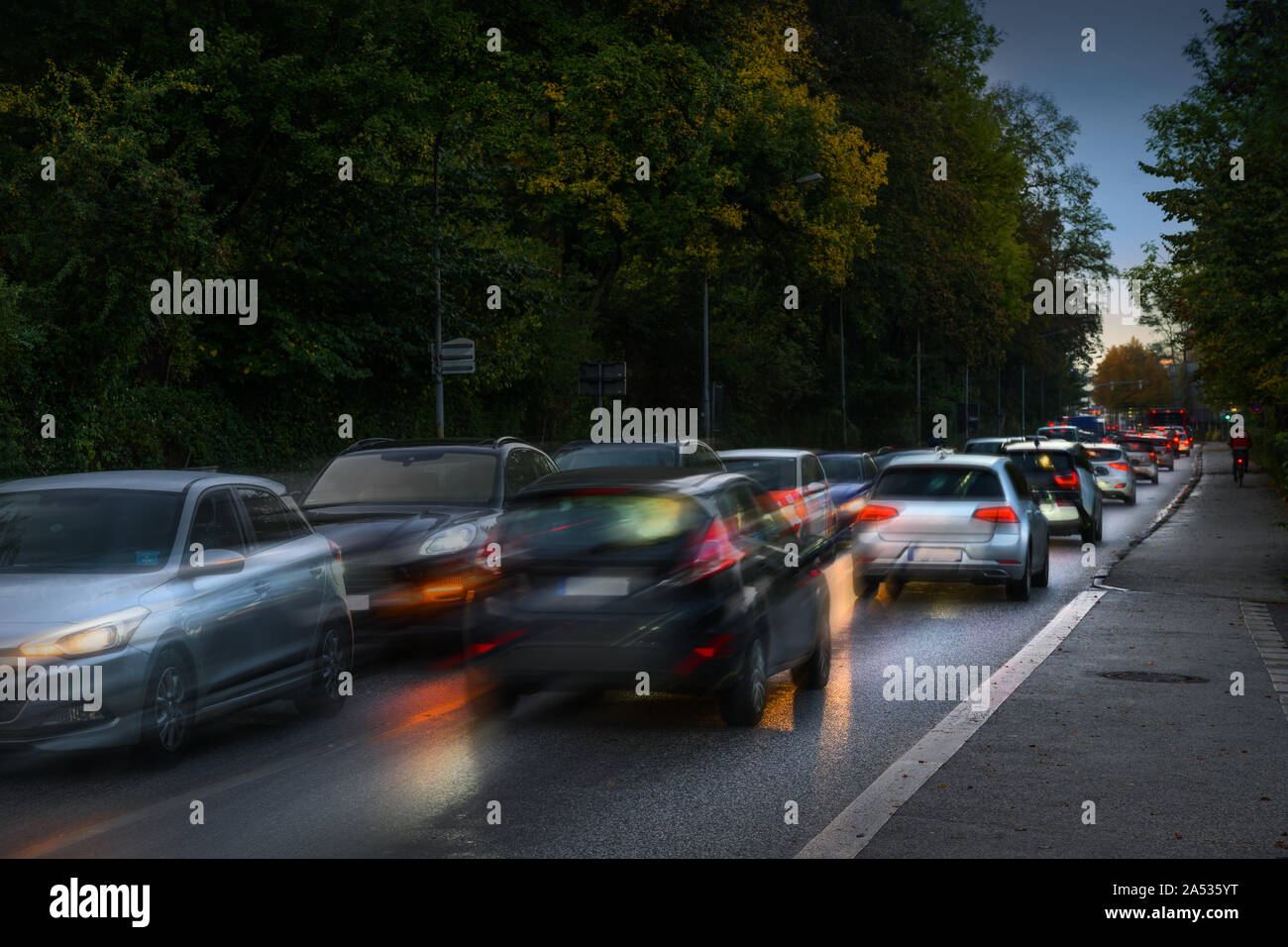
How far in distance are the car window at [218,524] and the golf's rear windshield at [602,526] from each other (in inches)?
62.0

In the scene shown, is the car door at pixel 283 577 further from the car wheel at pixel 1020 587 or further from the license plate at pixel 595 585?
the car wheel at pixel 1020 587

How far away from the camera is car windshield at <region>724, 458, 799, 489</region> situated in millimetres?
20719

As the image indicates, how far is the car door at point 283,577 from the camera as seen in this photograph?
9.16m

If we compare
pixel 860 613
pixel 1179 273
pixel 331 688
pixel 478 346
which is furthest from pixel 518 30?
pixel 331 688

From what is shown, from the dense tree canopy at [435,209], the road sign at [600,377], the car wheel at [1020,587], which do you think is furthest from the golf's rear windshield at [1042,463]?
the dense tree canopy at [435,209]

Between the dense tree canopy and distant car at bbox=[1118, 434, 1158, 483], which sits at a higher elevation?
the dense tree canopy

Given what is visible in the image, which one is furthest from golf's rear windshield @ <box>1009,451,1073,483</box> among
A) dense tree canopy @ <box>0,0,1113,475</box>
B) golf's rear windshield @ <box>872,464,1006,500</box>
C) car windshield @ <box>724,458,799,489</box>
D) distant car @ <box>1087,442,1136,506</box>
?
distant car @ <box>1087,442,1136,506</box>

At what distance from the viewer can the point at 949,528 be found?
54.5 feet

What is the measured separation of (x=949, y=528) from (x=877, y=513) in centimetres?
81

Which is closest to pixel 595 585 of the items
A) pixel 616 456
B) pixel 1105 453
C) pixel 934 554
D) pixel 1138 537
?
pixel 934 554

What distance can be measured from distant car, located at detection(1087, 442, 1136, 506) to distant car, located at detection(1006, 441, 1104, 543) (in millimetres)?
13958

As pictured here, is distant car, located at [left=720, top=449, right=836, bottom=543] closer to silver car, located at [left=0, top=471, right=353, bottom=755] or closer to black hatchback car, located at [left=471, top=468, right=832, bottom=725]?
black hatchback car, located at [left=471, top=468, right=832, bottom=725]

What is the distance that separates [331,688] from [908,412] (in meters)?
62.3

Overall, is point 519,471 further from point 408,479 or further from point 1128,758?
point 1128,758
